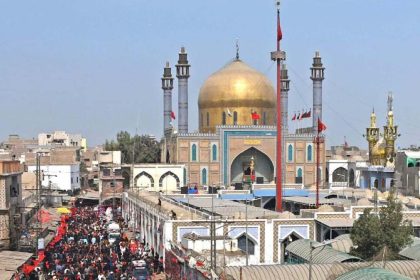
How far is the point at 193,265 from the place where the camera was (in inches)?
807

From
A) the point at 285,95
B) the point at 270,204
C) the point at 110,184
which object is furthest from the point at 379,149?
the point at 110,184

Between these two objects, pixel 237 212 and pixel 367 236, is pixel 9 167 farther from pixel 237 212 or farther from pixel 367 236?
pixel 367 236

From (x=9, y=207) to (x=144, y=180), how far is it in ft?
97.1

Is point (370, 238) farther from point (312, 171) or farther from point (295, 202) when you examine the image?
point (312, 171)

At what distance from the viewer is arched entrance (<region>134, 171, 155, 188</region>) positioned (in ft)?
194

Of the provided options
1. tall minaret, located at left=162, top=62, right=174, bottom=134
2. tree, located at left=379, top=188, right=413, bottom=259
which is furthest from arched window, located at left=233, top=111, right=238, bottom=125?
tree, located at left=379, top=188, right=413, bottom=259

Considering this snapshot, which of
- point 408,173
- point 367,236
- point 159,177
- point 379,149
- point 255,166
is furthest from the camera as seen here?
point 255,166

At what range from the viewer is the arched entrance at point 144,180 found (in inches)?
2331

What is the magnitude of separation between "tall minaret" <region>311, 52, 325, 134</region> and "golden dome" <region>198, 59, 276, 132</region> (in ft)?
10.7

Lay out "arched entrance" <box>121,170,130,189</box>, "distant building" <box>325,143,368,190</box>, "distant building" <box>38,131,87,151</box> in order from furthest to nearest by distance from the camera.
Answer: "distant building" <box>38,131,87,151</box> → "arched entrance" <box>121,170,130,189</box> → "distant building" <box>325,143,368,190</box>

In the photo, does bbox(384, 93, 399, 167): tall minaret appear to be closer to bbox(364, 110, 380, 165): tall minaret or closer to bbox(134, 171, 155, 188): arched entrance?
bbox(364, 110, 380, 165): tall minaret

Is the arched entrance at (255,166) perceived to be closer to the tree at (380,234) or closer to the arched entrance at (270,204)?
the arched entrance at (270,204)

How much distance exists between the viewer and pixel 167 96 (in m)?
64.4

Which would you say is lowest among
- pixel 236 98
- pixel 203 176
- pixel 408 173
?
pixel 203 176
